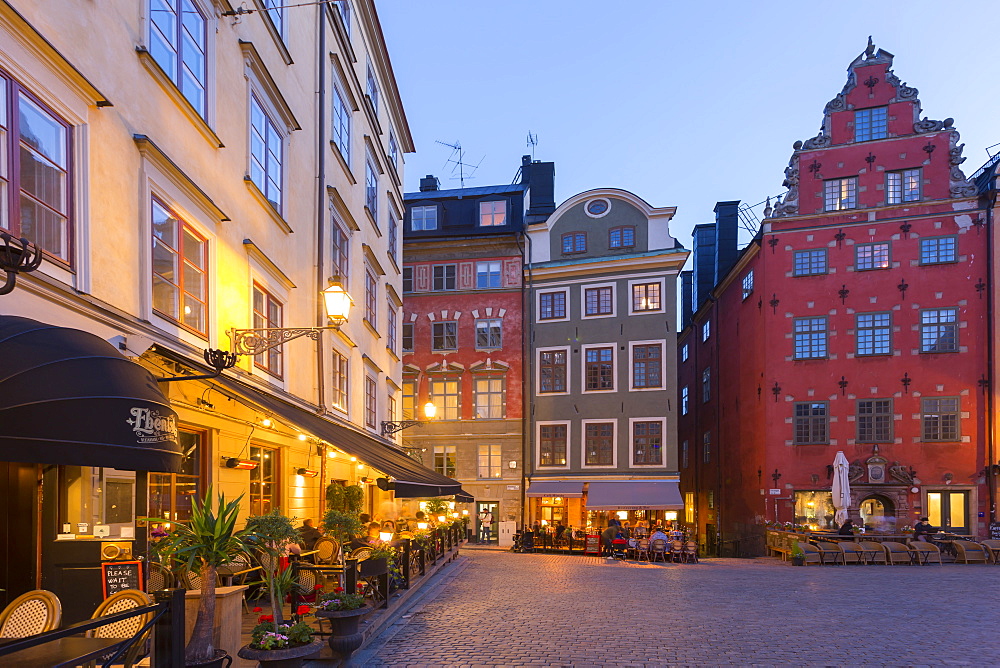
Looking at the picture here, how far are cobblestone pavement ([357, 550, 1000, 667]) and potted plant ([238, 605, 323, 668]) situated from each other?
1638 mm

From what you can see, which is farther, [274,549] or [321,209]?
[321,209]

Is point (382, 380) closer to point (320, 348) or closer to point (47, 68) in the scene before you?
point (320, 348)

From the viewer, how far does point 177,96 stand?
30.3 ft

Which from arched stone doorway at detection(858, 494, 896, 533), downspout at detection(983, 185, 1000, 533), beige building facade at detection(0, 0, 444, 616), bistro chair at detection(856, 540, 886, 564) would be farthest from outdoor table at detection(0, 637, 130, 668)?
downspout at detection(983, 185, 1000, 533)

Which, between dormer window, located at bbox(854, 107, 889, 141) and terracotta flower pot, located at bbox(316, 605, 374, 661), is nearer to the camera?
terracotta flower pot, located at bbox(316, 605, 374, 661)

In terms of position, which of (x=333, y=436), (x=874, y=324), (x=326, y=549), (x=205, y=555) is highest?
(x=874, y=324)

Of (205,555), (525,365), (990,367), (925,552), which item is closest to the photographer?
(205,555)

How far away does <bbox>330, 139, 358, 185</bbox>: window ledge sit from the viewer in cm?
1680

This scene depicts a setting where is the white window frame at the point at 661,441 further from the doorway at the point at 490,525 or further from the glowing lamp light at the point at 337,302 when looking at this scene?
the glowing lamp light at the point at 337,302

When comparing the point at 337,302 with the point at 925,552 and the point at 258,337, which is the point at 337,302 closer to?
the point at 258,337

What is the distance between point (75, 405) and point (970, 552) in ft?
82.6

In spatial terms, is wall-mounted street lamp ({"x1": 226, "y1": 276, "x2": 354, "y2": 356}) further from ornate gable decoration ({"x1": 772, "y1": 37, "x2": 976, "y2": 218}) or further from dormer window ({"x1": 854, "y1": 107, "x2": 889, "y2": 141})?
dormer window ({"x1": 854, "y1": 107, "x2": 889, "y2": 141})

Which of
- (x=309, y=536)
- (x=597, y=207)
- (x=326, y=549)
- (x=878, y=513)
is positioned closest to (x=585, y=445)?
(x=597, y=207)

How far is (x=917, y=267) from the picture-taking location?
28.2m
